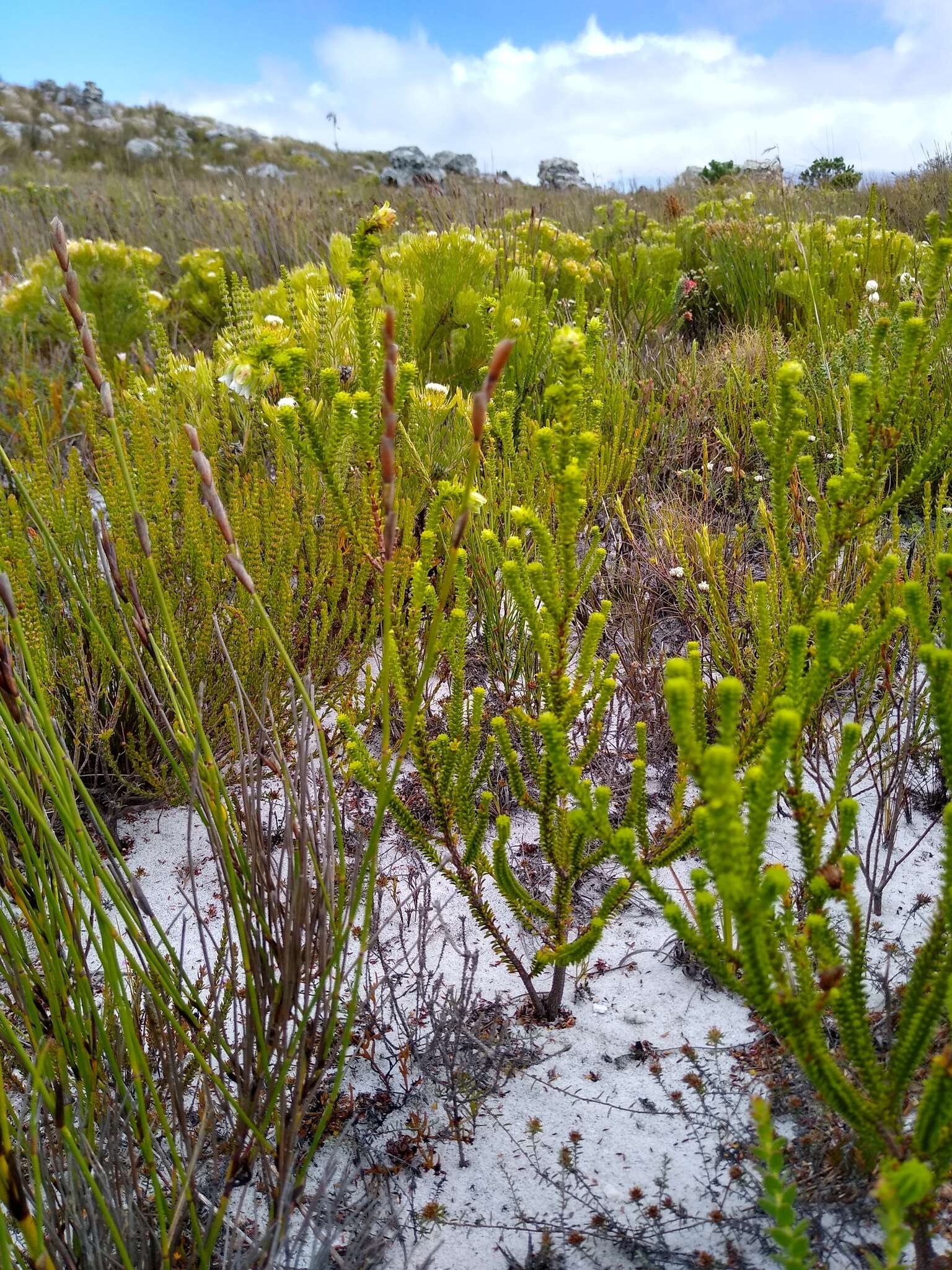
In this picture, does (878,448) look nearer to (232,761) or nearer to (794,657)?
(794,657)

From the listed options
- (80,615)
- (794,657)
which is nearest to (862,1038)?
(794,657)

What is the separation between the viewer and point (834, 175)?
31.8ft

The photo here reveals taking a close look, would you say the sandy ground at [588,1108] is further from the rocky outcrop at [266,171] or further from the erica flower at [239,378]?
the rocky outcrop at [266,171]

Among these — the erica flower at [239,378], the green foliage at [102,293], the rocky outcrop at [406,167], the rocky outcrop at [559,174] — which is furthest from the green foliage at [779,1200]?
the rocky outcrop at [559,174]

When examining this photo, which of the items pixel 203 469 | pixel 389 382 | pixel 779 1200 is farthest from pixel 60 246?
pixel 779 1200

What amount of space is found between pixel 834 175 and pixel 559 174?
10.9 m

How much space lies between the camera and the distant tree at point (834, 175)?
31.2 ft

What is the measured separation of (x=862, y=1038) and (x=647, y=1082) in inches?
24.3

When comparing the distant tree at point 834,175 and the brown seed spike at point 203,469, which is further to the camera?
the distant tree at point 834,175

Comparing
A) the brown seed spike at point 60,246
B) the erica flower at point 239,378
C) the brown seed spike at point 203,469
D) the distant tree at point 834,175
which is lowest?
the brown seed spike at point 203,469

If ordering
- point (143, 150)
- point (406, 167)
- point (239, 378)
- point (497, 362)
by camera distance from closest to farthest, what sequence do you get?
point (497, 362)
point (239, 378)
point (406, 167)
point (143, 150)

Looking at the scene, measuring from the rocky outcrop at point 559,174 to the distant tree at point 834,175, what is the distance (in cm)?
844

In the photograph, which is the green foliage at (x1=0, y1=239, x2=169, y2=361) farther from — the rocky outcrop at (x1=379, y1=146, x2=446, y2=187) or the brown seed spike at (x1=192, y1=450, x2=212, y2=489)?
the rocky outcrop at (x1=379, y1=146, x2=446, y2=187)

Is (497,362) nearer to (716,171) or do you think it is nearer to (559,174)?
(716,171)
